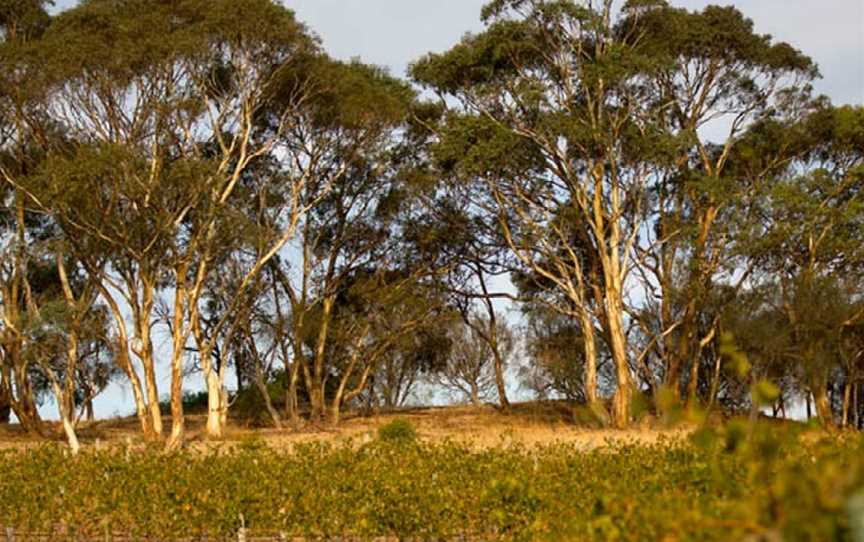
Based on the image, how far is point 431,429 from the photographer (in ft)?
112

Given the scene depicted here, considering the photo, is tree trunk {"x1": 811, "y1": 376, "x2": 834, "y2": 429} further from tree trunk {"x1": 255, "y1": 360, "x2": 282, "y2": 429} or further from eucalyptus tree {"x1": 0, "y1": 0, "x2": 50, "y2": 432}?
eucalyptus tree {"x1": 0, "y1": 0, "x2": 50, "y2": 432}

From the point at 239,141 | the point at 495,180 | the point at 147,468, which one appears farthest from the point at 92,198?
the point at 147,468

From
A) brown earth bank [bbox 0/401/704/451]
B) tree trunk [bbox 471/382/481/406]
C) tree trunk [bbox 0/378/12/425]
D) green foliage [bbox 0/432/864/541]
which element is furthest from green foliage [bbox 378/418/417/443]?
tree trunk [bbox 471/382/481/406]

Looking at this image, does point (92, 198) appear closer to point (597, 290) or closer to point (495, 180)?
point (495, 180)

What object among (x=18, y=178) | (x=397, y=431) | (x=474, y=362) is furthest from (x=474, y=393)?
(x=18, y=178)

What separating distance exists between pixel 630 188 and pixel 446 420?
31.3 ft

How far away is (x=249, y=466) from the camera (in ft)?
51.5

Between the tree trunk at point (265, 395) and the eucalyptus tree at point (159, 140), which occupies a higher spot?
the eucalyptus tree at point (159, 140)

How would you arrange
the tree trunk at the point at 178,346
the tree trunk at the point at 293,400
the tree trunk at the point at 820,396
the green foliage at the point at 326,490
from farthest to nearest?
1. the tree trunk at the point at 293,400
2. the tree trunk at the point at 820,396
3. the tree trunk at the point at 178,346
4. the green foliage at the point at 326,490

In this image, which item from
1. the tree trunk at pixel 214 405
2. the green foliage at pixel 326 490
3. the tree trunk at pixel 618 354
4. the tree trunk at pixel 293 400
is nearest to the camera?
the green foliage at pixel 326 490

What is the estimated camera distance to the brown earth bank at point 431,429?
28.6 meters

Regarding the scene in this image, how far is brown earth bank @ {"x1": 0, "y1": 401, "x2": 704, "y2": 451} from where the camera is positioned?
2859cm

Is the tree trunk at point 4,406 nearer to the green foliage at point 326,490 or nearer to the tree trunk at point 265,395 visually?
the tree trunk at point 265,395

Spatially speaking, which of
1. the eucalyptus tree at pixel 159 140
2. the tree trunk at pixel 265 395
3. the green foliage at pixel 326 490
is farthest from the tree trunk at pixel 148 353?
the green foliage at pixel 326 490
